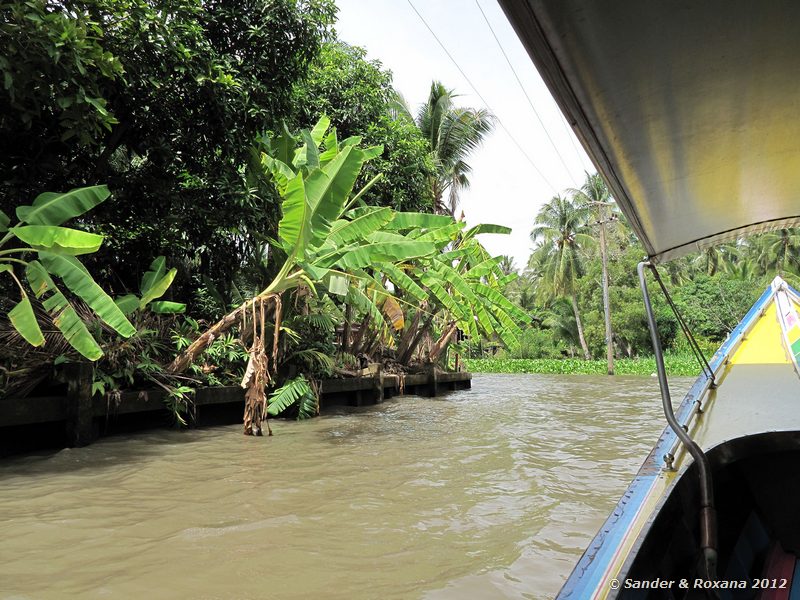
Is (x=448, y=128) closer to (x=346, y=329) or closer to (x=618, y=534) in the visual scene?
(x=346, y=329)

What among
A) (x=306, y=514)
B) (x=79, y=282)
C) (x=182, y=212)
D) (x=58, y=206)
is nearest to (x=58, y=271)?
(x=79, y=282)

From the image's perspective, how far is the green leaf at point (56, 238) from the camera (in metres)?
4.34

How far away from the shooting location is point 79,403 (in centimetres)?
518

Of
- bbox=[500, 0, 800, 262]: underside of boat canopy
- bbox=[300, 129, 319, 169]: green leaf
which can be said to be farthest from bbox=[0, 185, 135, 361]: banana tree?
bbox=[500, 0, 800, 262]: underside of boat canopy

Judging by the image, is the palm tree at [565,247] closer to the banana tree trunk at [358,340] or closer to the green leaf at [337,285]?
the banana tree trunk at [358,340]

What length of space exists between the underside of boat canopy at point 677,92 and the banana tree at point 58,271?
4.29 m

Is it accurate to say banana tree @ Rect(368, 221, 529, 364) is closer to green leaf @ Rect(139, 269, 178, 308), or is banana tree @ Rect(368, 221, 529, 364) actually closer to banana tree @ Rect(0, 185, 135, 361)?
green leaf @ Rect(139, 269, 178, 308)

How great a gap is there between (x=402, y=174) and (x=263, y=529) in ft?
31.3

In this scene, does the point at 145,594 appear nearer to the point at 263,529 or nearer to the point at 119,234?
the point at 263,529

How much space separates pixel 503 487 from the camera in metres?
4.31

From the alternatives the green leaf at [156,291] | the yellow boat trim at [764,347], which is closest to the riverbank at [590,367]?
the green leaf at [156,291]

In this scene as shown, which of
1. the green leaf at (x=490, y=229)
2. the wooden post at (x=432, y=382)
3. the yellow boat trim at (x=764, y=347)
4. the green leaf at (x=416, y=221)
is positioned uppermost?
the green leaf at (x=490, y=229)

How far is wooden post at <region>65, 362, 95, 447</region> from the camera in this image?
5121 mm

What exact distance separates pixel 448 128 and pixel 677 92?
16.8 metres
